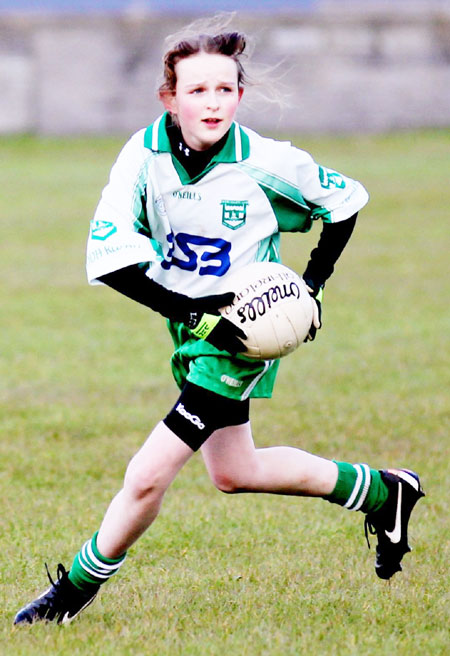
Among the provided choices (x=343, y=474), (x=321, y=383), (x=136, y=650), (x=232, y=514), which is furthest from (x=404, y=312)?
(x=136, y=650)

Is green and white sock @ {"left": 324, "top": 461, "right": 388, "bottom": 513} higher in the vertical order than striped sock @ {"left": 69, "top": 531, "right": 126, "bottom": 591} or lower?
higher

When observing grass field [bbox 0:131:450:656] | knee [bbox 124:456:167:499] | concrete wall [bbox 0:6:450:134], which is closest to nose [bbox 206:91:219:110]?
knee [bbox 124:456:167:499]

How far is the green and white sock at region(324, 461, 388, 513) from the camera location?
183 inches

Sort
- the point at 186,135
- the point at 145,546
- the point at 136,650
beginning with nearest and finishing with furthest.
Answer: the point at 136,650
the point at 186,135
the point at 145,546

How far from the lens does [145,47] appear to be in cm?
3064

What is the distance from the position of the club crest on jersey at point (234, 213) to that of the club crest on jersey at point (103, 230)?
434mm

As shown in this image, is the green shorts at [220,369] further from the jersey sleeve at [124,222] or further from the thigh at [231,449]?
the jersey sleeve at [124,222]

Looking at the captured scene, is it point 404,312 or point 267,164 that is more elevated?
point 267,164

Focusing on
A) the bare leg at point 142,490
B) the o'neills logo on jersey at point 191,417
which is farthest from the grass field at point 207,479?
the o'neills logo on jersey at point 191,417

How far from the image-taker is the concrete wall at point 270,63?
3050 centimetres

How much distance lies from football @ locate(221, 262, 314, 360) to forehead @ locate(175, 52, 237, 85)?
0.67 m

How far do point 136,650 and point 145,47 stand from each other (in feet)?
91.7

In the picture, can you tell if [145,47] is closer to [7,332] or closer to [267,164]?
[7,332]

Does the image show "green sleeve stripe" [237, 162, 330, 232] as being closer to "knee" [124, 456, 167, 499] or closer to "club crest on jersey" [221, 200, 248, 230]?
"club crest on jersey" [221, 200, 248, 230]
